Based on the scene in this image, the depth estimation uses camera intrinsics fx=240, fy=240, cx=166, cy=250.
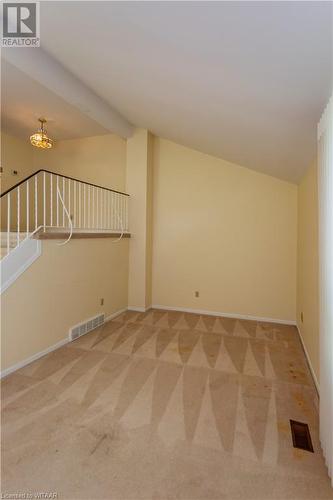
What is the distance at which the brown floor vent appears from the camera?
1.72 metres

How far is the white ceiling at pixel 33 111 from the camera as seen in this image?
3.11 m

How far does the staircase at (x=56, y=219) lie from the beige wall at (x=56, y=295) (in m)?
0.12

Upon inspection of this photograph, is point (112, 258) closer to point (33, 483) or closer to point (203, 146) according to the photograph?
point (203, 146)

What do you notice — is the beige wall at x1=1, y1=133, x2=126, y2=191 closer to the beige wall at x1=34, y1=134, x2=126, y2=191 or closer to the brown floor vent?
the beige wall at x1=34, y1=134, x2=126, y2=191

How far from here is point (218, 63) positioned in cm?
177

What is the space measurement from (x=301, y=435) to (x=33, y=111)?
5385 millimetres

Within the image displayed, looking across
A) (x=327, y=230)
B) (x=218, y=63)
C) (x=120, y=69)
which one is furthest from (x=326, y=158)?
(x=120, y=69)

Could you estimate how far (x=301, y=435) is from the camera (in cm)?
183

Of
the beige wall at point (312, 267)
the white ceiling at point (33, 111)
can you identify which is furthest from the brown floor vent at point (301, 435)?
the white ceiling at point (33, 111)

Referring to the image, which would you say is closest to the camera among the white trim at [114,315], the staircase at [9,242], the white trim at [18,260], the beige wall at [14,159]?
the white trim at [18,260]

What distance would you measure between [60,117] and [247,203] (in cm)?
370

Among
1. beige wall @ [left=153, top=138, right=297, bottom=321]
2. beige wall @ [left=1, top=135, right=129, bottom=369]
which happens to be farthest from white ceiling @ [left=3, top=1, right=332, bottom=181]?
beige wall @ [left=1, top=135, right=129, bottom=369]

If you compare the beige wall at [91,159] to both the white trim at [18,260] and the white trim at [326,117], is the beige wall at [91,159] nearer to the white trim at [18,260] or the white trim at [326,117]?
the white trim at [18,260]

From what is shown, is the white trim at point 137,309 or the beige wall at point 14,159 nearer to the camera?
the white trim at point 137,309
